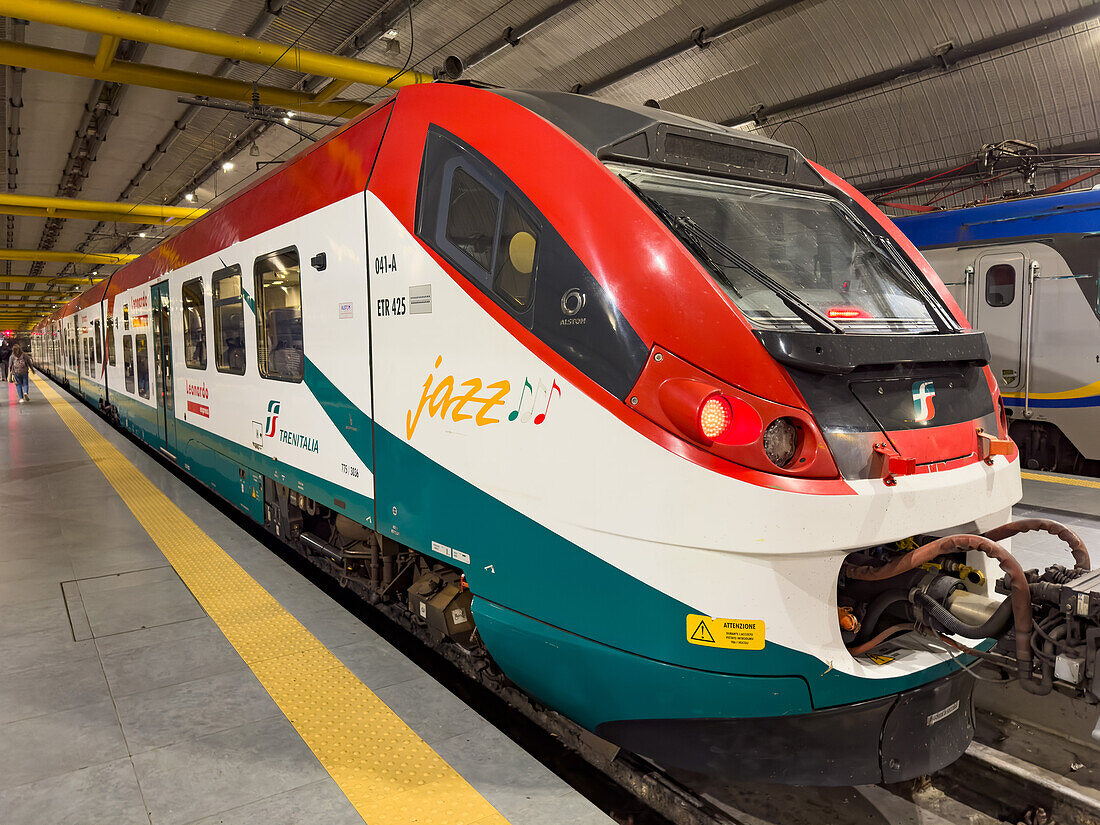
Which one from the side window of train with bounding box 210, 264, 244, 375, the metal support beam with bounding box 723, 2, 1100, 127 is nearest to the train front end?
the side window of train with bounding box 210, 264, 244, 375

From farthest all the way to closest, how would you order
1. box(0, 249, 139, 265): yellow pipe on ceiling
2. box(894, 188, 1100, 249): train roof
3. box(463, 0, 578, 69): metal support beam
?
1. box(0, 249, 139, 265): yellow pipe on ceiling
2. box(463, 0, 578, 69): metal support beam
3. box(894, 188, 1100, 249): train roof

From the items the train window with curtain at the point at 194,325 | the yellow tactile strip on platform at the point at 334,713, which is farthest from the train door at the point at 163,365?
the yellow tactile strip on platform at the point at 334,713

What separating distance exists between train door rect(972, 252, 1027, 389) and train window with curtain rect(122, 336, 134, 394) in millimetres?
10456

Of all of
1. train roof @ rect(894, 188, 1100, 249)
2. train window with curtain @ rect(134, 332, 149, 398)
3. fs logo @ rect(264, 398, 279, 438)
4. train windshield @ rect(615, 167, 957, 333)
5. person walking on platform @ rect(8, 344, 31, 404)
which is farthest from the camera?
person walking on platform @ rect(8, 344, 31, 404)

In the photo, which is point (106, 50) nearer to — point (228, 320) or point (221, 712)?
point (228, 320)

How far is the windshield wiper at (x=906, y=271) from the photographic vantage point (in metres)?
3.02

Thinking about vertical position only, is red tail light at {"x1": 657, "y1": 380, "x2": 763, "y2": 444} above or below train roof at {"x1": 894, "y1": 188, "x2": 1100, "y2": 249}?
below

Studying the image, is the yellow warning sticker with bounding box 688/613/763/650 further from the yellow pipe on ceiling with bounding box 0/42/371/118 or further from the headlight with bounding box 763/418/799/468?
the yellow pipe on ceiling with bounding box 0/42/371/118

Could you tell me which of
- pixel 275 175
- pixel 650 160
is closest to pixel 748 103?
pixel 275 175

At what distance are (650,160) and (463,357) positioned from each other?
1.01 meters

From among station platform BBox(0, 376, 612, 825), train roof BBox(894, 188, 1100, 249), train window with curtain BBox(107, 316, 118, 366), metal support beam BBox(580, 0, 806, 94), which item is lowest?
station platform BBox(0, 376, 612, 825)

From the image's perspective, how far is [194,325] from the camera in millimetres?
6871

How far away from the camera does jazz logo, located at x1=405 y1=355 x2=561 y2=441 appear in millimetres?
2656

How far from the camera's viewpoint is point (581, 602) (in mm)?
2607
